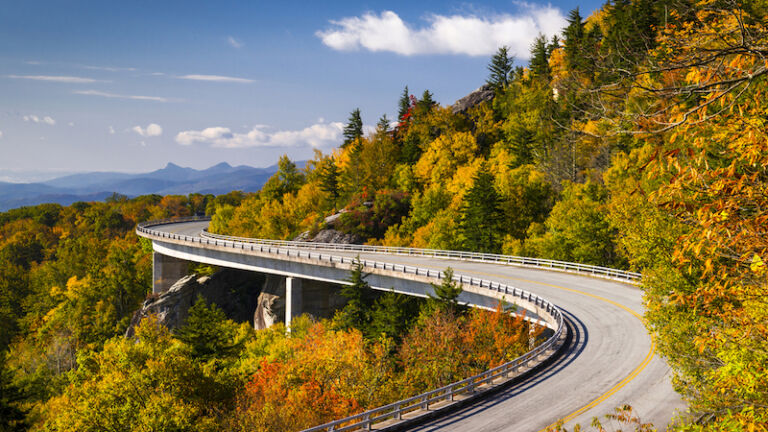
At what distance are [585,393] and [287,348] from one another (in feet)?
85.1

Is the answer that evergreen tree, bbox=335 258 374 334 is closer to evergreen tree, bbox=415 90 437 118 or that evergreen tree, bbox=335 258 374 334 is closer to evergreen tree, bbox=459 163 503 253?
evergreen tree, bbox=459 163 503 253

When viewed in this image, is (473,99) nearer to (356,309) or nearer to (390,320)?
(356,309)

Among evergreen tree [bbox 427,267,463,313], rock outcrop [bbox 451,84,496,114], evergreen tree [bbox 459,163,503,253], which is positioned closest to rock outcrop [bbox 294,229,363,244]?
evergreen tree [bbox 459,163,503,253]

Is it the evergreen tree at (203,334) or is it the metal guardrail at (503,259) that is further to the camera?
the metal guardrail at (503,259)

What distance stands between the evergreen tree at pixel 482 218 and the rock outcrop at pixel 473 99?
35.6m

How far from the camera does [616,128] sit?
5727 millimetres

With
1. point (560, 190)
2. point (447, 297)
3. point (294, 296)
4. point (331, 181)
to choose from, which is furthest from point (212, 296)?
point (560, 190)

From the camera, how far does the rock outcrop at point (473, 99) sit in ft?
298

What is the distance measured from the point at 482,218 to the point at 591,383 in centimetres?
3821

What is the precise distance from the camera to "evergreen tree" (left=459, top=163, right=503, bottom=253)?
57.2 meters

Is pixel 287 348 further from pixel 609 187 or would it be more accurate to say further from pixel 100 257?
pixel 100 257

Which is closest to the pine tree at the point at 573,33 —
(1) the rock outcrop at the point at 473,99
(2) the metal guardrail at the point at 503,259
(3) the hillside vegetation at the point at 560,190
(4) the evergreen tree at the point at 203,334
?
(3) the hillside vegetation at the point at 560,190

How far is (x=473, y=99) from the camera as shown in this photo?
301 ft

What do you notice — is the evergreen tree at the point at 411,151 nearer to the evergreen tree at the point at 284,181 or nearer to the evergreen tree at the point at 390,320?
the evergreen tree at the point at 284,181
